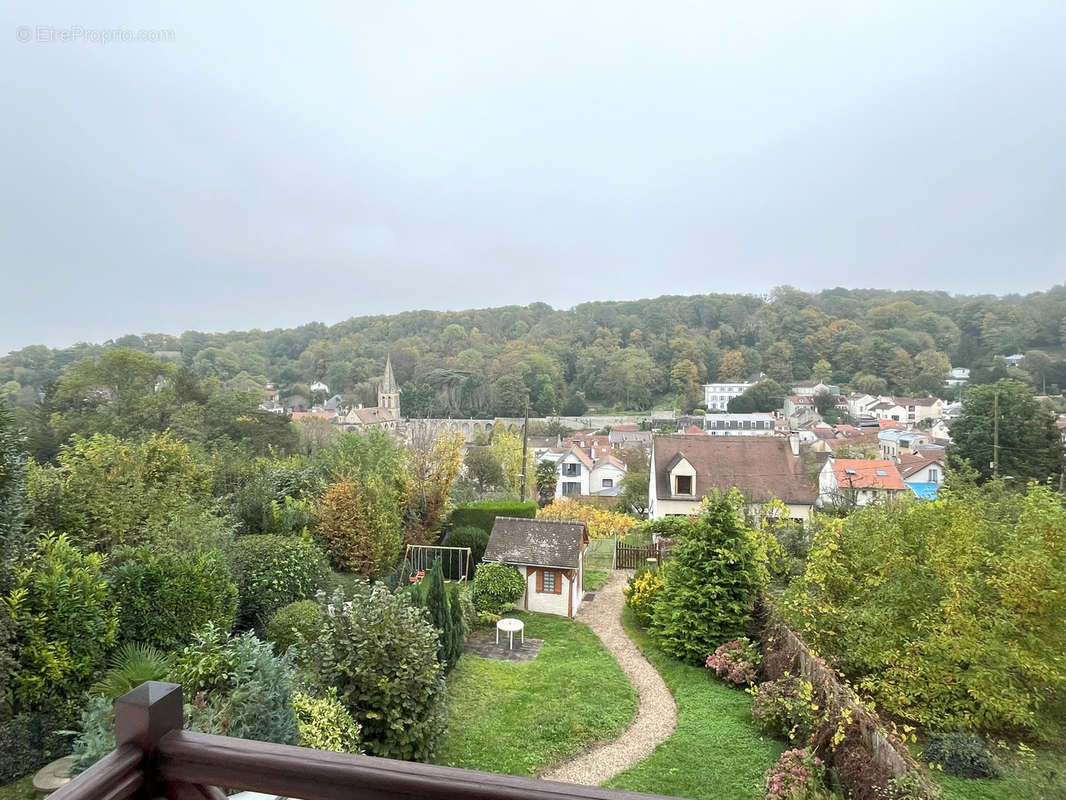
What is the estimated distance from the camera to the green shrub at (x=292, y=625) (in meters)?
7.17

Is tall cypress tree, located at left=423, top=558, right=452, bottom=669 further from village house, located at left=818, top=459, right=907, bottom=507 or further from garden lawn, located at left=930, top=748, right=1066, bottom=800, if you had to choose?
village house, located at left=818, top=459, right=907, bottom=507

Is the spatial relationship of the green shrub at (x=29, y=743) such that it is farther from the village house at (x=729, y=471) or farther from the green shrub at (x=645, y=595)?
the village house at (x=729, y=471)

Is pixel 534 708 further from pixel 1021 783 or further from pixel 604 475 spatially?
pixel 604 475

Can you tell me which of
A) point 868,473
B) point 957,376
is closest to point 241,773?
point 868,473

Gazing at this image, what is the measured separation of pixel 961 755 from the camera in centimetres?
491

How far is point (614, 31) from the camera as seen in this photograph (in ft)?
30.1

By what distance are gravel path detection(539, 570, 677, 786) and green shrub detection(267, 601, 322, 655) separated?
11.3 feet

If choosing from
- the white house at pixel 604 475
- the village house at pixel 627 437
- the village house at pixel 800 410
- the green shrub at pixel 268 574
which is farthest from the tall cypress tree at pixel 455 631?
the village house at pixel 800 410

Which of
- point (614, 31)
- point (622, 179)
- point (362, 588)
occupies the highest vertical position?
point (622, 179)

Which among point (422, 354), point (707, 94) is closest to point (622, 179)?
point (422, 354)

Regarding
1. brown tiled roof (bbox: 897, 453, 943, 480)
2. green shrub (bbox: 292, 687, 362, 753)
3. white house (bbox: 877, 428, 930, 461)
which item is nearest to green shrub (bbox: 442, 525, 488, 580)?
green shrub (bbox: 292, 687, 362, 753)

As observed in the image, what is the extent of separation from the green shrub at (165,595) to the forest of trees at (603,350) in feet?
77.2

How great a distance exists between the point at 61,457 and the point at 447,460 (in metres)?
7.49

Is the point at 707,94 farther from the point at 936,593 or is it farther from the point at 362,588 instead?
the point at 362,588
